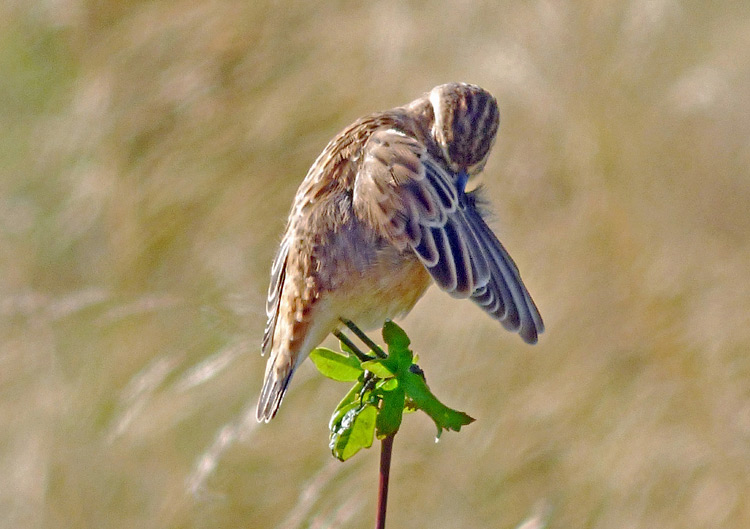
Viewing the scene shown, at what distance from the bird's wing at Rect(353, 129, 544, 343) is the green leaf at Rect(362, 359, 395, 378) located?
1.58 ft

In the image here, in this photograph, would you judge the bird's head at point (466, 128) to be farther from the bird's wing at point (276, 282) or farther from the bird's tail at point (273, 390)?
the bird's tail at point (273, 390)

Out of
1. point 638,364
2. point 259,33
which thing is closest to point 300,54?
point 259,33

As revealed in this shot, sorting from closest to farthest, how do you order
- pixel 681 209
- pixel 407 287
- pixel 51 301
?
1. pixel 407 287
2. pixel 51 301
3. pixel 681 209

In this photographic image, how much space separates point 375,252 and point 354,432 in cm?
76

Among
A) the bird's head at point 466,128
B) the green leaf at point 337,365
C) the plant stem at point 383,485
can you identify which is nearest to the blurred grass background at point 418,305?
the bird's head at point 466,128

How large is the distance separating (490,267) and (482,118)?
27.7 inches

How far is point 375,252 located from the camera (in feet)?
8.34

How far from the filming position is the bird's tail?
2.52 m

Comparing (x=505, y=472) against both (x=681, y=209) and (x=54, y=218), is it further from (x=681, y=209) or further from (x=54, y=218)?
(x=54, y=218)

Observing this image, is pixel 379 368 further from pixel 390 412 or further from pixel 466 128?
pixel 466 128

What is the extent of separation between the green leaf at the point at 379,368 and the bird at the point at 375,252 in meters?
0.49

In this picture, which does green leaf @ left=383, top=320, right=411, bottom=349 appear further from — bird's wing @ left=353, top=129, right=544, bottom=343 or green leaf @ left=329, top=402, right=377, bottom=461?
bird's wing @ left=353, top=129, right=544, bottom=343

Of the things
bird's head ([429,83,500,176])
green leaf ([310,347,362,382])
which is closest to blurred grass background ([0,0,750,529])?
bird's head ([429,83,500,176])

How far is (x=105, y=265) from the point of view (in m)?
5.02
